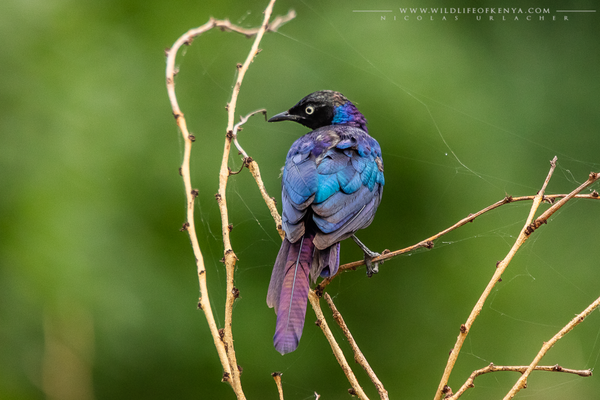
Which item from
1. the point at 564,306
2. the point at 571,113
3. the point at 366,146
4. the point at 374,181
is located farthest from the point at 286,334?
the point at 571,113

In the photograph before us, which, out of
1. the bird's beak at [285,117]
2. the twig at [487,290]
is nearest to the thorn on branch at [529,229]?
the twig at [487,290]

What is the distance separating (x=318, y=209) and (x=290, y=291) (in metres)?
0.48

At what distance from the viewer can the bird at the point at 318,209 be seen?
2.12 meters

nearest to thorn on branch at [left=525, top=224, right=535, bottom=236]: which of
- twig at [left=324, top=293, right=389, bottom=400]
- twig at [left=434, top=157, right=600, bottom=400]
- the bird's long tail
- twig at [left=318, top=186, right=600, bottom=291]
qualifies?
twig at [left=434, top=157, right=600, bottom=400]

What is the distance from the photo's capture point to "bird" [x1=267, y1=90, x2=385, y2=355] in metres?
2.12

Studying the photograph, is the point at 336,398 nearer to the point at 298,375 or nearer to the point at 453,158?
the point at 298,375

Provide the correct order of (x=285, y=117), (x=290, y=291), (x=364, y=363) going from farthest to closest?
(x=285, y=117) < (x=290, y=291) < (x=364, y=363)

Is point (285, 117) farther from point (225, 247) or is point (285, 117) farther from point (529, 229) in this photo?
point (529, 229)

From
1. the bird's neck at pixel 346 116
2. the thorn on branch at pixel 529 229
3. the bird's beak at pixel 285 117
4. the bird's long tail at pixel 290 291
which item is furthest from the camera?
the bird's neck at pixel 346 116

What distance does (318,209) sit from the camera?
249 cm

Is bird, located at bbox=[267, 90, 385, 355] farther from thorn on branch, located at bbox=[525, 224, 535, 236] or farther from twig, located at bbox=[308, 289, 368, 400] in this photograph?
thorn on branch, located at bbox=[525, 224, 535, 236]

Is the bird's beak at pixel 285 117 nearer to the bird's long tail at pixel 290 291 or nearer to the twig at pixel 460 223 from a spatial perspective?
the bird's long tail at pixel 290 291

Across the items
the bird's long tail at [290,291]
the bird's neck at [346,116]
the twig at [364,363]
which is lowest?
the twig at [364,363]

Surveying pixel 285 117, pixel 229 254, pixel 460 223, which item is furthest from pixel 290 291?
pixel 285 117
